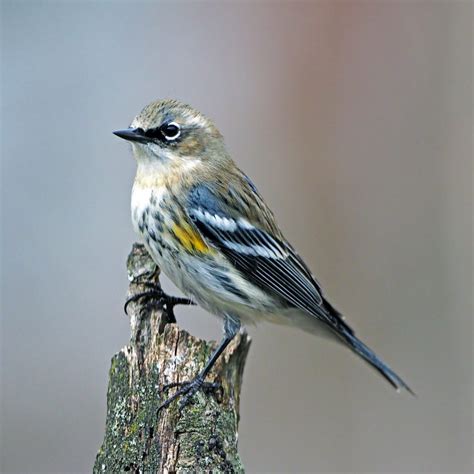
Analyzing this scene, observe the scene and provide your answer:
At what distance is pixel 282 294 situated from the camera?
188 inches

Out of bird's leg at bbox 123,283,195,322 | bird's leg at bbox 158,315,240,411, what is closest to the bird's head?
bird's leg at bbox 123,283,195,322

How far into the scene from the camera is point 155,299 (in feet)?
14.7

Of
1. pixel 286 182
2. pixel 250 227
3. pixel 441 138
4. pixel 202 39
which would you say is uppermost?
pixel 202 39

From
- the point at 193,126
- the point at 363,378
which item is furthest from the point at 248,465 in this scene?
the point at 193,126

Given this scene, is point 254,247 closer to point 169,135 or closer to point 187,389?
point 169,135

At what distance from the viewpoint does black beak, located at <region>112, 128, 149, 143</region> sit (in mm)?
4535

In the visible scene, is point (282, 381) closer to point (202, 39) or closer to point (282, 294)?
point (282, 294)

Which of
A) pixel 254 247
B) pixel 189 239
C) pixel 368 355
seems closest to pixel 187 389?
pixel 189 239

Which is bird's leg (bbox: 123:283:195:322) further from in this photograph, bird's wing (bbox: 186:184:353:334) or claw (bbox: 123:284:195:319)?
bird's wing (bbox: 186:184:353:334)

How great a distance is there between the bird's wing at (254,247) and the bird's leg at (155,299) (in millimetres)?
408

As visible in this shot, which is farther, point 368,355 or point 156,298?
point 368,355

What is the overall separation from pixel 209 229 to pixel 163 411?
1245mm

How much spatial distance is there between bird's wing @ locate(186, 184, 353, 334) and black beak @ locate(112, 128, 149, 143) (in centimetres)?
41

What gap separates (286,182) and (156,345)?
4035 mm
